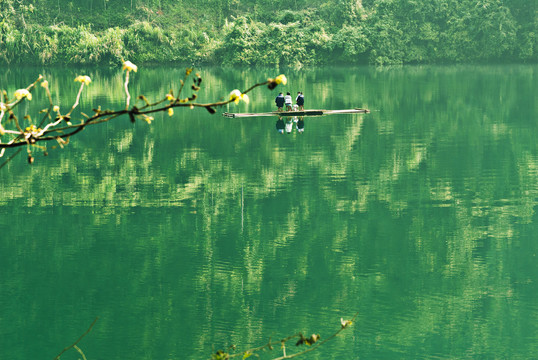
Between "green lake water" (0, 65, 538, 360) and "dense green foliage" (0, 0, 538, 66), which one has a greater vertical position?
"dense green foliage" (0, 0, 538, 66)

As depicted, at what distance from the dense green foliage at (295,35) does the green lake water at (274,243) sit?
33.6m

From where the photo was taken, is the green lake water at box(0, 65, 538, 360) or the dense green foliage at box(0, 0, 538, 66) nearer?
the green lake water at box(0, 65, 538, 360)

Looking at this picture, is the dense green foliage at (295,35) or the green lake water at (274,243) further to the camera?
the dense green foliage at (295,35)

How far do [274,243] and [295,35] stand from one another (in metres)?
50.9

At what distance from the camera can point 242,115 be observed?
34438 mm

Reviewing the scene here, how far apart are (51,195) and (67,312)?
8.58 meters

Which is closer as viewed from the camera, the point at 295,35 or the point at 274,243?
the point at 274,243

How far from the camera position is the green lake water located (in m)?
11.4

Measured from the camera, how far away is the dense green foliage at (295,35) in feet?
207

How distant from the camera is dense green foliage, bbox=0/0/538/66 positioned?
6309 centimetres

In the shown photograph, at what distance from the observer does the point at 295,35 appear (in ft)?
214

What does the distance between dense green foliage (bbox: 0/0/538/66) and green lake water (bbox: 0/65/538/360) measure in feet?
110

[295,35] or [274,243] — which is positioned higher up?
[295,35]

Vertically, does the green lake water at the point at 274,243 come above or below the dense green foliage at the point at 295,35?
below
